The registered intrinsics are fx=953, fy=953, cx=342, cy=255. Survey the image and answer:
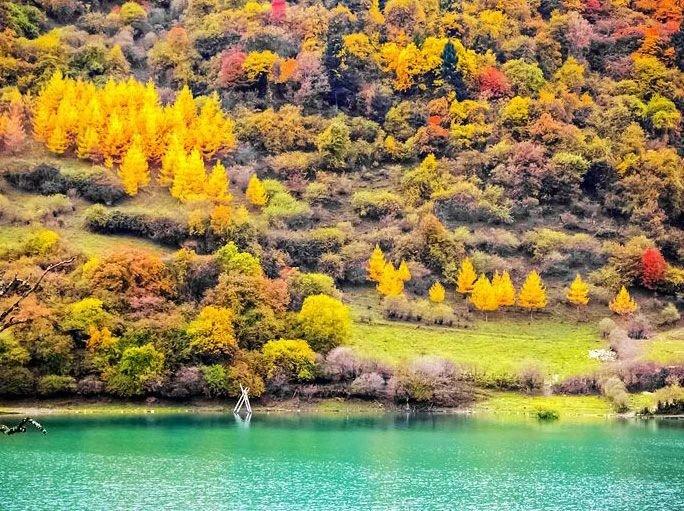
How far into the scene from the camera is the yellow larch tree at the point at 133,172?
135 meters

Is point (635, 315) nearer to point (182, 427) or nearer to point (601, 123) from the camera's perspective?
point (601, 123)

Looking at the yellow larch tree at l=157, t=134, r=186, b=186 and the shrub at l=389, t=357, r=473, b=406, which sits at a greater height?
the yellow larch tree at l=157, t=134, r=186, b=186

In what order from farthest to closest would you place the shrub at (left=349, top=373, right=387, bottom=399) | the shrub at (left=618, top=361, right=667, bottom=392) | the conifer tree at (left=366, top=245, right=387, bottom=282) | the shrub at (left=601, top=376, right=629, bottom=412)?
the conifer tree at (left=366, top=245, right=387, bottom=282)
the shrub at (left=618, top=361, right=667, bottom=392)
the shrub at (left=349, top=373, right=387, bottom=399)
the shrub at (left=601, top=376, right=629, bottom=412)

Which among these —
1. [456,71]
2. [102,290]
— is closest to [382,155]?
[456,71]

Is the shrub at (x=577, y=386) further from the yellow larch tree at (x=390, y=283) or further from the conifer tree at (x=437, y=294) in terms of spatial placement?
the yellow larch tree at (x=390, y=283)

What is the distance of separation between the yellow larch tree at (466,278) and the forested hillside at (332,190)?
0.50 meters

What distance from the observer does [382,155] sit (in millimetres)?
153500

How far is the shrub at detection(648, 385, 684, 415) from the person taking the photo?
101 m

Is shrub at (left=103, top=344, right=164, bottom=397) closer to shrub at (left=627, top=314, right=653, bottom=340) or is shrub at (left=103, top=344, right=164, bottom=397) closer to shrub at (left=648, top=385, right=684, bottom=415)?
shrub at (left=648, top=385, right=684, bottom=415)

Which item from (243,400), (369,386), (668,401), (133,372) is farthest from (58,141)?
(668,401)

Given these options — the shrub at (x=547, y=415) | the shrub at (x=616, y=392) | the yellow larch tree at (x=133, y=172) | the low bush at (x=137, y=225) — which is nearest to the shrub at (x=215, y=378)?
the low bush at (x=137, y=225)

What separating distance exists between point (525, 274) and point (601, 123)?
36943 millimetres

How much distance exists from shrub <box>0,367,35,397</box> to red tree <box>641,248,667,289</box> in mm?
80119

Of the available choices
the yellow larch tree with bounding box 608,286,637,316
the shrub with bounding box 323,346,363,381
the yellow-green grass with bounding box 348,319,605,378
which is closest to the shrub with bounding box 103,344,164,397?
the shrub with bounding box 323,346,363,381
